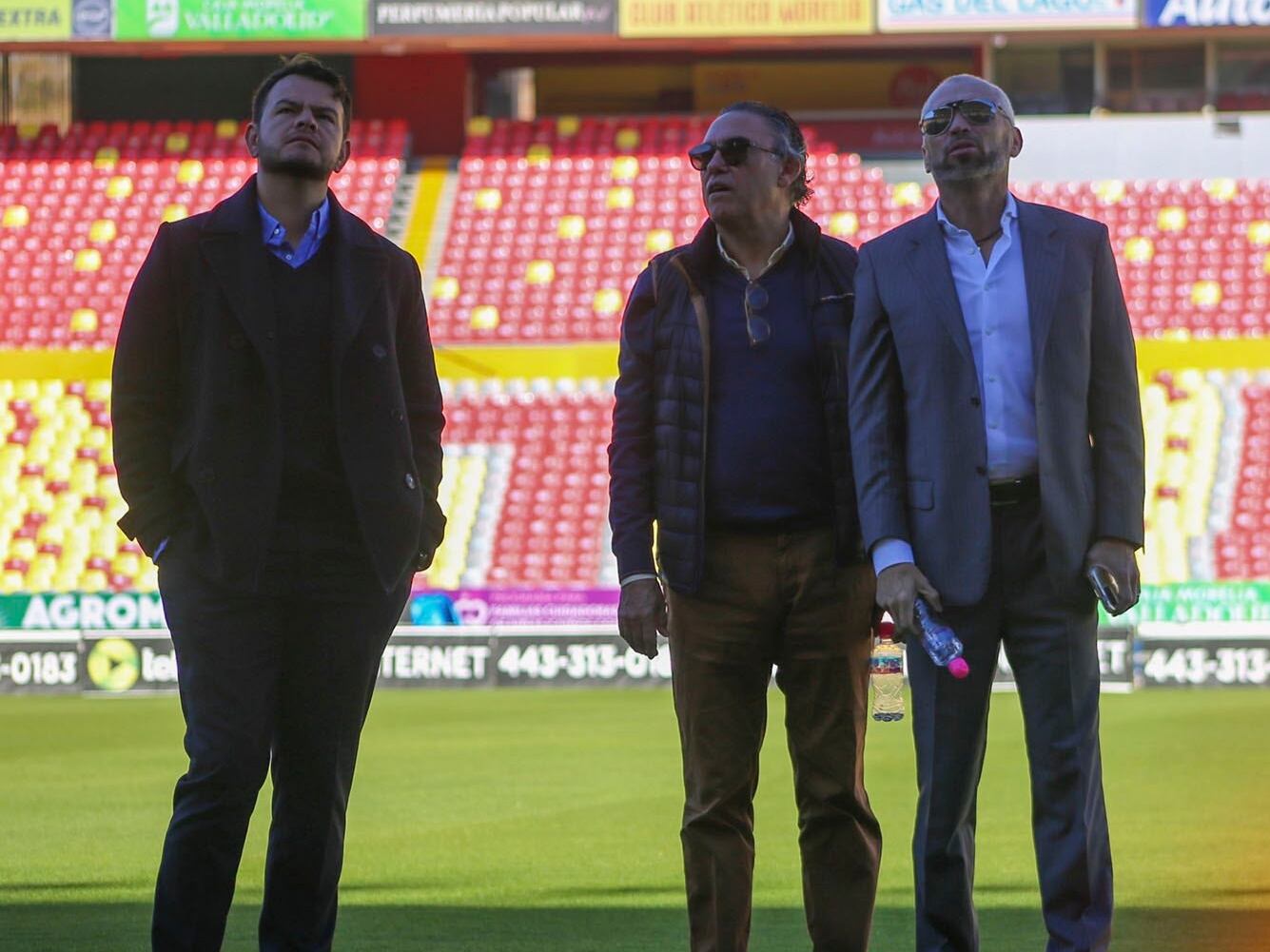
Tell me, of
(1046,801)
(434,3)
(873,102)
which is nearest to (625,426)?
(1046,801)

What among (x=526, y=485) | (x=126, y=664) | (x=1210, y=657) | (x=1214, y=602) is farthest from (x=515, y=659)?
(x=1214, y=602)

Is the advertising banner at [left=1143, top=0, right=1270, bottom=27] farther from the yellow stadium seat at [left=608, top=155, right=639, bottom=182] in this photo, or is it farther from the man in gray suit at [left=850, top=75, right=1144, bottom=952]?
the man in gray suit at [left=850, top=75, right=1144, bottom=952]

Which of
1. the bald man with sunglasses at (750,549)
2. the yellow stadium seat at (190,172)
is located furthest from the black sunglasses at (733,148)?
the yellow stadium seat at (190,172)

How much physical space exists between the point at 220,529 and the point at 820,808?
144 cm

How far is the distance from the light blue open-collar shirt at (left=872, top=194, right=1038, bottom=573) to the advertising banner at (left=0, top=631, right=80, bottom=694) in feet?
44.8

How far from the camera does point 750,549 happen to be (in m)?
4.73

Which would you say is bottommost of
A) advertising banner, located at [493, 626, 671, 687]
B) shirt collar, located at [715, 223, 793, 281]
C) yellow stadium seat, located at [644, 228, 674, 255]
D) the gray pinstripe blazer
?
Answer: advertising banner, located at [493, 626, 671, 687]

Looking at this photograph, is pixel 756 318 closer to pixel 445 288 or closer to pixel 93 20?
pixel 445 288

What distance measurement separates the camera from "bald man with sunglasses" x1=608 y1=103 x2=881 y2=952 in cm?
471

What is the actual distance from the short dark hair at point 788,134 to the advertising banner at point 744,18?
727 inches

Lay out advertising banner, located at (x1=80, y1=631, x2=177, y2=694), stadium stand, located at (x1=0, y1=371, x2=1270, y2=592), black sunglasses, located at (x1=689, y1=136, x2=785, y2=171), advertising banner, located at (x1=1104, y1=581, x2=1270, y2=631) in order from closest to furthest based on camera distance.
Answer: black sunglasses, located at (x1=689, y1=136, x2=785, y2=171) < advertising banner, located at (x1=80, y1=631, x2=177, y2=694) < advertising banner, located at (x1=1104, y1=581, x2=1270, y2=631) < stadium stand, located at (x1=0, y1=371, x2=1270, y2=592)

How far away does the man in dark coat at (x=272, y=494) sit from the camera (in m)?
4.49

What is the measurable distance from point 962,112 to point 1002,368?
1.77 feet

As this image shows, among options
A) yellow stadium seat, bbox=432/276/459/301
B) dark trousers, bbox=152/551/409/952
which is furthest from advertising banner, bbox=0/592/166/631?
dark trousers, bbox=152/551/409/952
